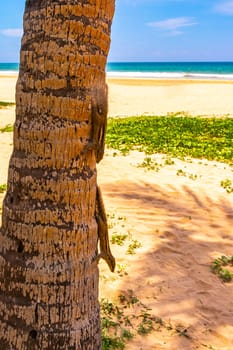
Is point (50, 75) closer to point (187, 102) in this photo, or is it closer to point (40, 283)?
point (40, 283)

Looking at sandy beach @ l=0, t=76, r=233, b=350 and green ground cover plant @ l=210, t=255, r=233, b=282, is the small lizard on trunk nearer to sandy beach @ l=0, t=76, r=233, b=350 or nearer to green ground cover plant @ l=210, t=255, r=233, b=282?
sandy beach @ l=0, t=76, r=233, b=350

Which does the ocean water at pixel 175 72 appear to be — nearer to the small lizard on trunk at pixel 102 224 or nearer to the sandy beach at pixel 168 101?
the sandy beach at pixel 168 101

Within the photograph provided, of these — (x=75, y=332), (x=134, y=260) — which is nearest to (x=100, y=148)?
(x=75, y=332)

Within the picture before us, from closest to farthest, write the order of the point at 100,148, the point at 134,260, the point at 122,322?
the point at 100,148 → the point at 122,322 → the point at 134,260

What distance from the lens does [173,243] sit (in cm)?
559

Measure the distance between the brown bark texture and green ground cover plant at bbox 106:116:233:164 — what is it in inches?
306

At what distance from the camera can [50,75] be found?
2.21m

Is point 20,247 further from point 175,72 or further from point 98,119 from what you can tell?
point 175,72

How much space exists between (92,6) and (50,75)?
431 mm

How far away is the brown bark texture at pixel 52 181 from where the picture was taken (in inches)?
87.1

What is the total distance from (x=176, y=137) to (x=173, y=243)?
7033mm

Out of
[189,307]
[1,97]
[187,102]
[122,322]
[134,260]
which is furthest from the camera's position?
[1,97]

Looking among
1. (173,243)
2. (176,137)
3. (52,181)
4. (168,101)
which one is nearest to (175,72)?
(168,101)

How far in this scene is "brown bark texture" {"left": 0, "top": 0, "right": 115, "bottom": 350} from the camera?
7.26ft
